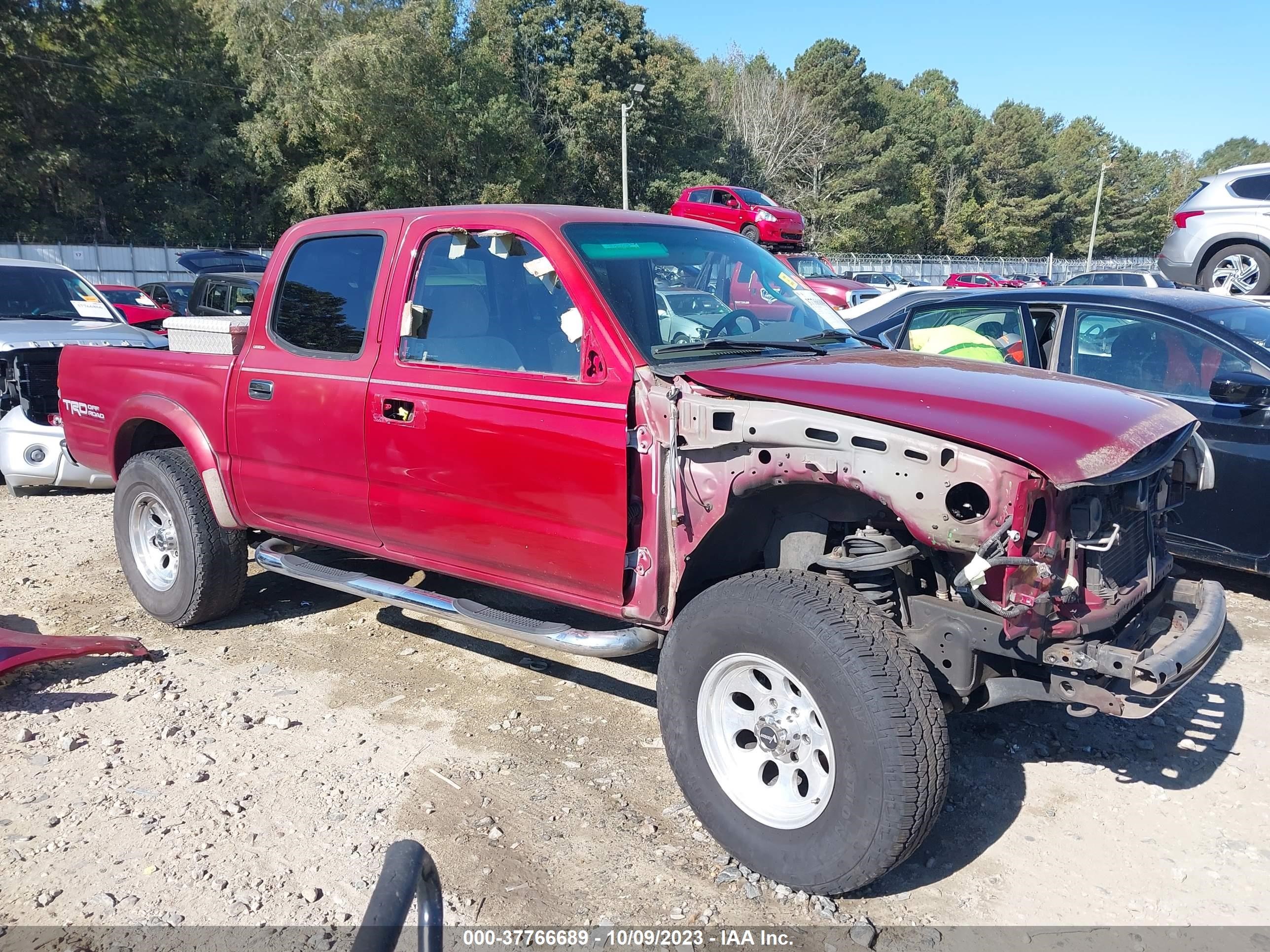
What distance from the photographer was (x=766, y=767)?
2990 mm

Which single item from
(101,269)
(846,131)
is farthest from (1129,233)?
(101,269)

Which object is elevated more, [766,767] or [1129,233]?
[1129,233]

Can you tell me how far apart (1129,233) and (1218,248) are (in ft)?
284

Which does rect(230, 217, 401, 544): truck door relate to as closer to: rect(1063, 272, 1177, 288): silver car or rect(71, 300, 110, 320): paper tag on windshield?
rect(71, 300, 110, 320): paper tag on windshield

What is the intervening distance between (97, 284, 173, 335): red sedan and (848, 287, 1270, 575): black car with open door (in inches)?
571

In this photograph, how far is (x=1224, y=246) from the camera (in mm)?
11180

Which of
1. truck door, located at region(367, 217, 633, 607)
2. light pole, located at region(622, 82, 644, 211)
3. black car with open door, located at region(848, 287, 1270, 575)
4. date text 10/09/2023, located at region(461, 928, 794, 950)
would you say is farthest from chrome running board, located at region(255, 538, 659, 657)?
light pole, located at region(622, 82, 644, 211)

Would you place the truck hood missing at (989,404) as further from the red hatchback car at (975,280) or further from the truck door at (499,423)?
the red hatchback car at (975,280)

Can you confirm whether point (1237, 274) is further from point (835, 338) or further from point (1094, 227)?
point (1094, 227)

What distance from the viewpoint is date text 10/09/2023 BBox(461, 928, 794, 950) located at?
2.64 meters

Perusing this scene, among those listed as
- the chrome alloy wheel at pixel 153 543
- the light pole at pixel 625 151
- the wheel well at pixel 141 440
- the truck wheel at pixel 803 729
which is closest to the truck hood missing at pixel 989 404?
the truck wheel at pixel 803 729

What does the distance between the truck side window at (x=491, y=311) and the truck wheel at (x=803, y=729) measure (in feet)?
3.56

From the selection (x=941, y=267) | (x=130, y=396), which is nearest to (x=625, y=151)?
(x=941, y=267)

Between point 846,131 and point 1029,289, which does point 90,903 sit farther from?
point 846,131
